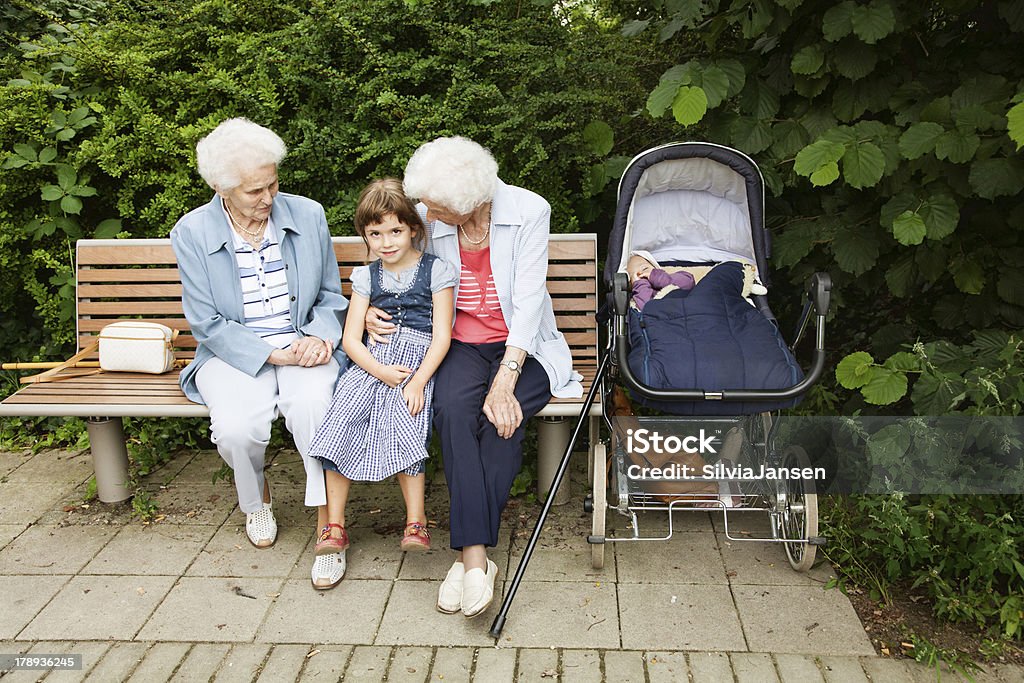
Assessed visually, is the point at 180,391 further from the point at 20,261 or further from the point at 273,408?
the point at 20,261

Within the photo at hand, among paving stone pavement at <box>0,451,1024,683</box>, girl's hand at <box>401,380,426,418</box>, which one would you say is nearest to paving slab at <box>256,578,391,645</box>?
paving stone pavement at <box>0,451,1024,683</box>

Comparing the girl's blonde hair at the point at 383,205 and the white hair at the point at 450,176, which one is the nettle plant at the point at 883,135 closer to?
the white hair at the point at 450,176

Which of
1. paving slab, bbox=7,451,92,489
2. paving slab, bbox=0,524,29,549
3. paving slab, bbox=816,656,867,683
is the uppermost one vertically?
paving slab, bbox=7,451,92,489

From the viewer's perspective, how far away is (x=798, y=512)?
131 inches

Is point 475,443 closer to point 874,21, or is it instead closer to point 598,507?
point 598,507

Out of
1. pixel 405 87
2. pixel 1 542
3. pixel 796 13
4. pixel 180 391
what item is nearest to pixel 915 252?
pixel 796 13

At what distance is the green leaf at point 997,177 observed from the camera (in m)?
3.35

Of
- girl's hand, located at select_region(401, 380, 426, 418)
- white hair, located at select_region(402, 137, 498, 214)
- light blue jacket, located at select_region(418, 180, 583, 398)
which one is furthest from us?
light blue jacket, located at select_region(418, 180, 583, 398)

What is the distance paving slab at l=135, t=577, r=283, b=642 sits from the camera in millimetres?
3066

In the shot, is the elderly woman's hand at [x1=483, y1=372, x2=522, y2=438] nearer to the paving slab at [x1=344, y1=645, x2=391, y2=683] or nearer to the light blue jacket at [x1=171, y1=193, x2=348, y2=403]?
the light blue jacket at [x1=171, y1=193, x2=348, y2=403]

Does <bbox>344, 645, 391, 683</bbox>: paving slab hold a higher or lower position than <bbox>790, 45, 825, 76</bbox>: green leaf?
lower

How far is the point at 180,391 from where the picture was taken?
148 inches

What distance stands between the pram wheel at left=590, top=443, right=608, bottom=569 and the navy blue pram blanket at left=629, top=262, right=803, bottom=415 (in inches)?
12.6

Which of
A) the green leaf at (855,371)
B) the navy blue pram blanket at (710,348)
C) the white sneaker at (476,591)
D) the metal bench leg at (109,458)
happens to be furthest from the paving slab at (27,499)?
the green leaf at (855,371)
